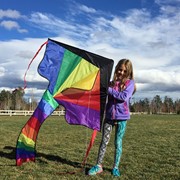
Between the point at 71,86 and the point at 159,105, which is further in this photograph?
the point at 159,105

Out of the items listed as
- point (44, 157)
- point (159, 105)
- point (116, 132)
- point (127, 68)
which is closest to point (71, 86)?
point (127, 68)

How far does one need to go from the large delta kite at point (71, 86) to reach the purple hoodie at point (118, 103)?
162 mm

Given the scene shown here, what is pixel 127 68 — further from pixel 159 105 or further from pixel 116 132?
pixel 159 105

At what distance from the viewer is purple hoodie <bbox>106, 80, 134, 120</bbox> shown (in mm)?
6074

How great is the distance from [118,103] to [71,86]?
977mm

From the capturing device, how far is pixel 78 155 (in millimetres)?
8562

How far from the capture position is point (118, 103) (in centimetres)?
623

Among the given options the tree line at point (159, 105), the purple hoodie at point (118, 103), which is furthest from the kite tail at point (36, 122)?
the tree line at point (159, 105)

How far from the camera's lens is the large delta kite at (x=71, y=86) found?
20.6 ft

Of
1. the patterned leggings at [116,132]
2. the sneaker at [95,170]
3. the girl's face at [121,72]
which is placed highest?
the girl's face at [121,72]

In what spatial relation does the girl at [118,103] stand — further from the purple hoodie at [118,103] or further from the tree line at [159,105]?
the tree line at [159,105]

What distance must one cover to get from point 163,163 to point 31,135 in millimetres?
3182

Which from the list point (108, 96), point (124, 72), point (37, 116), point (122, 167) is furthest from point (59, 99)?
point (122, 167)

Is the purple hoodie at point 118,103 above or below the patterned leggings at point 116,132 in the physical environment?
above
